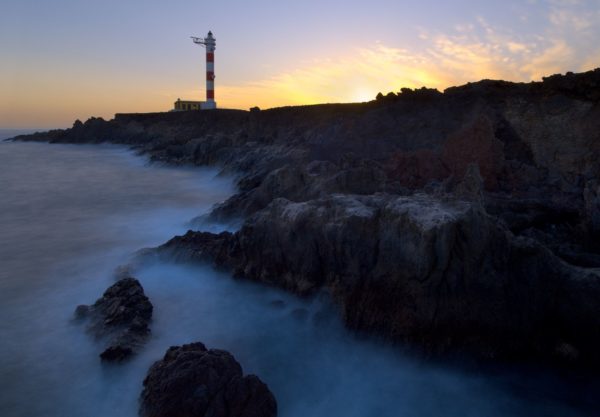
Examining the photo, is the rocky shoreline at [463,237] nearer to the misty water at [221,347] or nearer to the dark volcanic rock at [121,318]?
the misty water at [221,347]

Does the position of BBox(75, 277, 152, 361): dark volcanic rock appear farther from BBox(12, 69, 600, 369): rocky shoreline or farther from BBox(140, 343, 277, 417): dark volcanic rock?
BBox(12, 69, 600, 369): rocky shoreline

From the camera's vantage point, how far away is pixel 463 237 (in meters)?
5.30

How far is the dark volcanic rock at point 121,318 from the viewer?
18.1 ft

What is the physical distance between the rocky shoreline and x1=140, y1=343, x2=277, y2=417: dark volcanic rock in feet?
6.18

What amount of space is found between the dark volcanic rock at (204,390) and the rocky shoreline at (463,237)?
74.2 inches

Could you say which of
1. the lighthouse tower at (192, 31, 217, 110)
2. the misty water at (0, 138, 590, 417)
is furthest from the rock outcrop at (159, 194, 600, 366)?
the lighthouse tower at (192, 31, 217, 110)

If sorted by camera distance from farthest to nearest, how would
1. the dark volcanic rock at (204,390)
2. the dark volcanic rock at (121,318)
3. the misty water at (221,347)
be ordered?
the dark volcanic rock at (121,318), the misty water at (221,347), the dark volcanic rock at (204,390)

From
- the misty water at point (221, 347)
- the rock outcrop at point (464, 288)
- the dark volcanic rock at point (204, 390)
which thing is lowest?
the misty water at point (221, 347)

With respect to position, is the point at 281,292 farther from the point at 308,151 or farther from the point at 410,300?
the point at 308,151

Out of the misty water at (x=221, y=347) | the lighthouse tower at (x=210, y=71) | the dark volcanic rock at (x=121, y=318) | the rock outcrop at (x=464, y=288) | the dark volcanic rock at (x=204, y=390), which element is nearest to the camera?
the dark volcanic rock at (x=204, y=390)

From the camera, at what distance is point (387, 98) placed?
18359 millimetres

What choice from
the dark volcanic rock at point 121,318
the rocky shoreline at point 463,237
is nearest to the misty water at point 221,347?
the dark volcanic rock at point 121,318

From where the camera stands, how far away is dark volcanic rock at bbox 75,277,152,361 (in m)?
5.52

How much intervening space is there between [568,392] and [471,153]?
7.22 m
